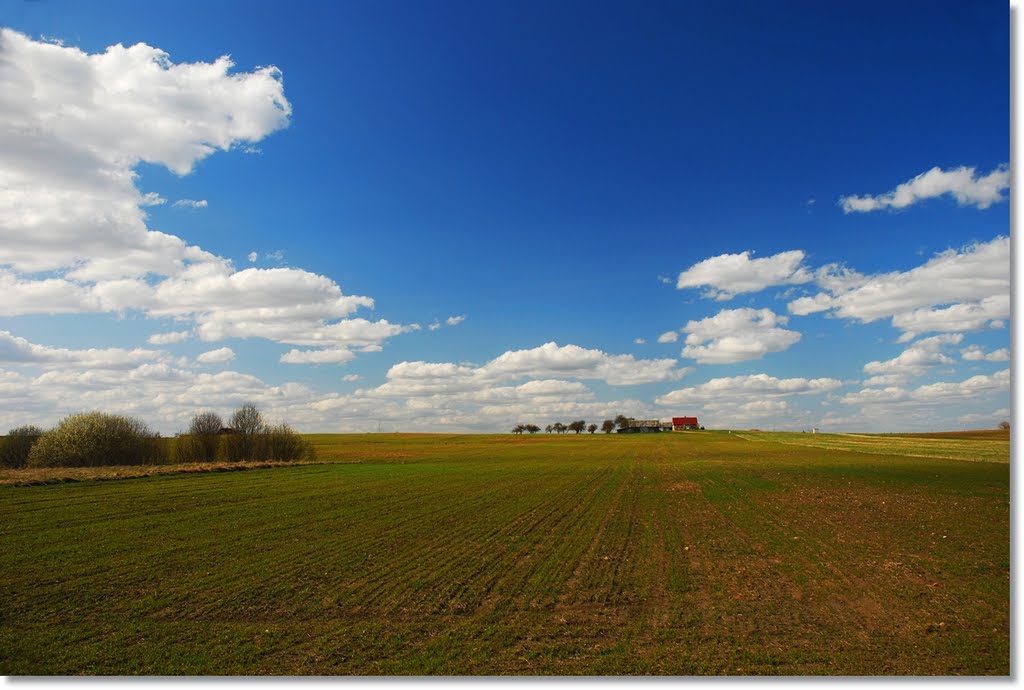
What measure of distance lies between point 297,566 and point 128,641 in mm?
5162

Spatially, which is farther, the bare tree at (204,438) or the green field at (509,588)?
the bare tree at (204,438)

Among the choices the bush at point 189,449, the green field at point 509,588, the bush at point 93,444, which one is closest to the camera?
the green field at point 509,588

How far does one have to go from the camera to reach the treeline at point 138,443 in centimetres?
5438

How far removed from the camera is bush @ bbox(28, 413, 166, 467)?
177ft

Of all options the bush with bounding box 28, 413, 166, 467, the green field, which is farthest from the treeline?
the green field

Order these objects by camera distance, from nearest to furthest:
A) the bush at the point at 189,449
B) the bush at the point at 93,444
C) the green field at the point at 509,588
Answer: the green field at the point at 509,588
the bush at the point at 93,444
the bush at the point at 189,449

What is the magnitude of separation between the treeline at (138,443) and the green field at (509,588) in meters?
34.3

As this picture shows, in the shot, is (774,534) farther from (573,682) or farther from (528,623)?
(573,682)

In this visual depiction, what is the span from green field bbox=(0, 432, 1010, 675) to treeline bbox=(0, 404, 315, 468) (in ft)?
113

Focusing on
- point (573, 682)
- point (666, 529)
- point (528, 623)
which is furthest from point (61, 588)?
point (666, 529)

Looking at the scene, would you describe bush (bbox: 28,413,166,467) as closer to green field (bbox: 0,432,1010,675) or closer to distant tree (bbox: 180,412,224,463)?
distant tree (bbox: 180,412,224,463)

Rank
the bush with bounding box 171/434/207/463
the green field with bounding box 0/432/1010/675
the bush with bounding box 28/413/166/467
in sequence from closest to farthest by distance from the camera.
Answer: the green field with bounding box 0/432/1010/675, the bush with bounding box 28/413/166/467, the bush with bounding box 171/434/207/463

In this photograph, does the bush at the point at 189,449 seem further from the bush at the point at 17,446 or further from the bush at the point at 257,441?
the bush at the point at 17,446

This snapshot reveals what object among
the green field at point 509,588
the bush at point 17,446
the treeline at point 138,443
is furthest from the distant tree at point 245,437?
the green field at point 509,588
